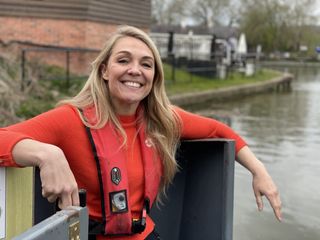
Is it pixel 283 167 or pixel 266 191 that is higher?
pixel 266 191

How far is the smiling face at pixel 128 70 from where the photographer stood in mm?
2598

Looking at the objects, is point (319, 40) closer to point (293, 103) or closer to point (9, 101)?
Result: point (293, 103)

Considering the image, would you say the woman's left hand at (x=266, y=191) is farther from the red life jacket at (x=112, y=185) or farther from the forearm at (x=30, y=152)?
the forearm at (x=30, y=152)

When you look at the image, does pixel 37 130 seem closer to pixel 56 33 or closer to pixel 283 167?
pixel 283 167

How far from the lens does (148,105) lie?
2.81m

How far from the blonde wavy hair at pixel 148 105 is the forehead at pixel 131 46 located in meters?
0.02

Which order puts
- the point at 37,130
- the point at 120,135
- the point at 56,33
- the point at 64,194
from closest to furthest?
the point at 64,194
the point at 37,130
the point at 120,135
the point at 56,33

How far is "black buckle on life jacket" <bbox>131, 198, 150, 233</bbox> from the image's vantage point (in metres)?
2.48

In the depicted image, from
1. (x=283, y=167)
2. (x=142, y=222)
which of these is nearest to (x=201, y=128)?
(x=142, y=222)

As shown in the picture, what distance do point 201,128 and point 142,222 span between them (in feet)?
2.32

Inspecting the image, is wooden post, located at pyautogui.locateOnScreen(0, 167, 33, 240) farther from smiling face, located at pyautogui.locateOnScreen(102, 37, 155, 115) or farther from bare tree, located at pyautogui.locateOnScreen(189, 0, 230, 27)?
bare tree, located at pyautogui.locateOnScreen(189, 0, 230, 27)

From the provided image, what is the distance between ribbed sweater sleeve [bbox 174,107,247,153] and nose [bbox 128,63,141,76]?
1.23 feet

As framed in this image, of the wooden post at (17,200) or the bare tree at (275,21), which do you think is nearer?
the wooden post at (17,200)

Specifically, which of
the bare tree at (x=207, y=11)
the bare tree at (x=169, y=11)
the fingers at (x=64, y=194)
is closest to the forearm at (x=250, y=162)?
the fingers at (x=64, y=194)
